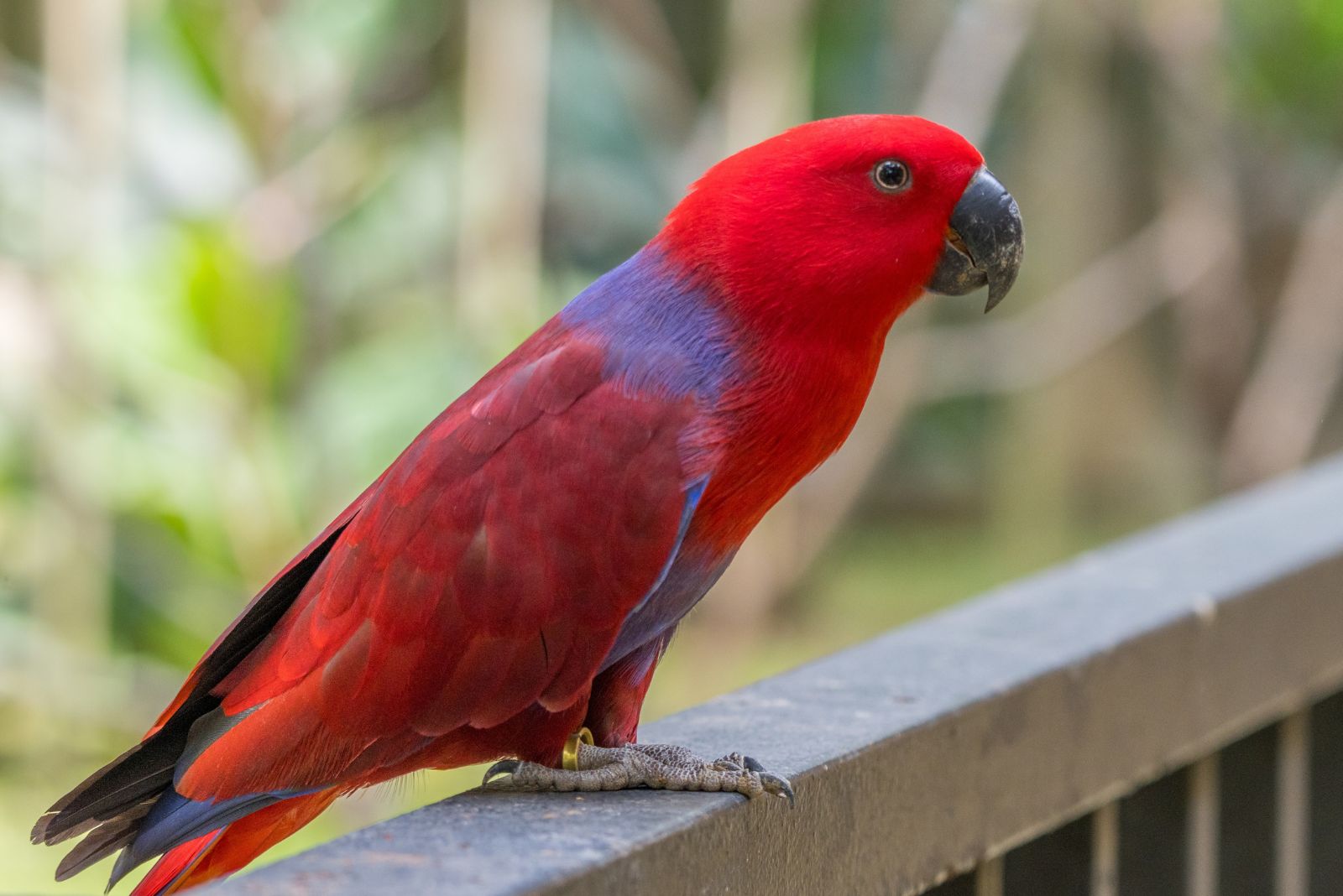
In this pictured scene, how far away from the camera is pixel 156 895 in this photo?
1590mm

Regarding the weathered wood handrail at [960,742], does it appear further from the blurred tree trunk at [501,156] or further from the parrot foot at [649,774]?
the blurred tree trunk at [501,156]

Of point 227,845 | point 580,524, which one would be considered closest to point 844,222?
point 580,524

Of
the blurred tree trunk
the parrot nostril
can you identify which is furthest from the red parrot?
the blurred tree trunk

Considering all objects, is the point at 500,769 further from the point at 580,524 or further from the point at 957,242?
the point at 957,242

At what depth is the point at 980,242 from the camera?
1.62 meters

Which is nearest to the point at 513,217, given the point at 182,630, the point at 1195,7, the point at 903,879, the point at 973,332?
the point at 182,630

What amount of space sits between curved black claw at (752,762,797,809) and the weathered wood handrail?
15mm

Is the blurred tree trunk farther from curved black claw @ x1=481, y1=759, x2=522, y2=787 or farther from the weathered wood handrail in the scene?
curved black claw @ x1=481, y1=759, x2=522, y2=787

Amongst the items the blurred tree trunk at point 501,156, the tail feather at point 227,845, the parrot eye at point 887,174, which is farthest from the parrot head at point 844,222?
the blurred tree trunk at point 501,156

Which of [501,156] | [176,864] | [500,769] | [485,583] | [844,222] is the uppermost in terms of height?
[501,156]

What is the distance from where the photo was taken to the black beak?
5.28 ft

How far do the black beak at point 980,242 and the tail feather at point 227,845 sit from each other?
2.62ft

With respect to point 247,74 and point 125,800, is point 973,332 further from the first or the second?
point 125,800

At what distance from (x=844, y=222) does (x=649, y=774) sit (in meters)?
0.56
